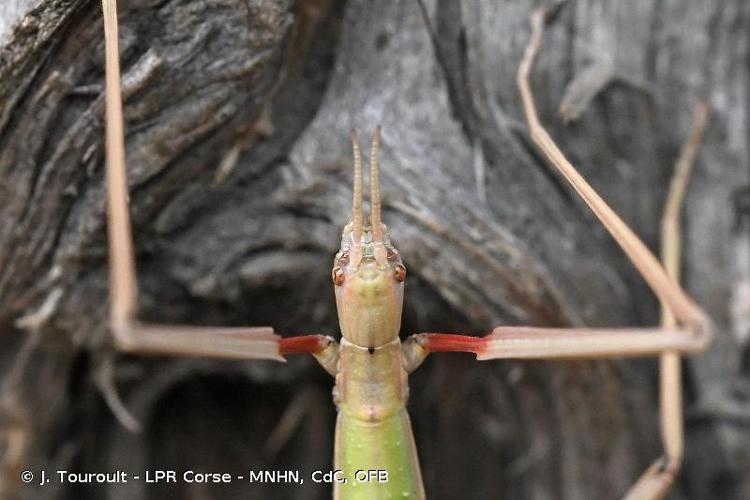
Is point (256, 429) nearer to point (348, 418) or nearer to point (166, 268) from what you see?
point (166, 268)

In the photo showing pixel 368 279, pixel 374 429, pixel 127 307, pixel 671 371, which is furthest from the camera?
pixel 671 371

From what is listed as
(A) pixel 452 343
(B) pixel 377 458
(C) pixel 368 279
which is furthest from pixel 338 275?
(B) pixel 377 458

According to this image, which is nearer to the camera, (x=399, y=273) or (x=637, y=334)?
(x=637, y=334)

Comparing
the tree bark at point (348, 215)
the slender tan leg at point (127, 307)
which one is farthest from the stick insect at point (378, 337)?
the tree bark at point (348, 215)

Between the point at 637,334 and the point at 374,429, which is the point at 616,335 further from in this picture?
the point at 374,429

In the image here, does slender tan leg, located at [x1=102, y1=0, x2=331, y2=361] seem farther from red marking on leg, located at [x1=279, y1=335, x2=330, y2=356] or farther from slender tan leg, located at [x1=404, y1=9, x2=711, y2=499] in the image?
slender tan leg, located at [x1=404, y1=9, x2=711, y2=499]

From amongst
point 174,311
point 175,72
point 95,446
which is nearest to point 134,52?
point 175,72
